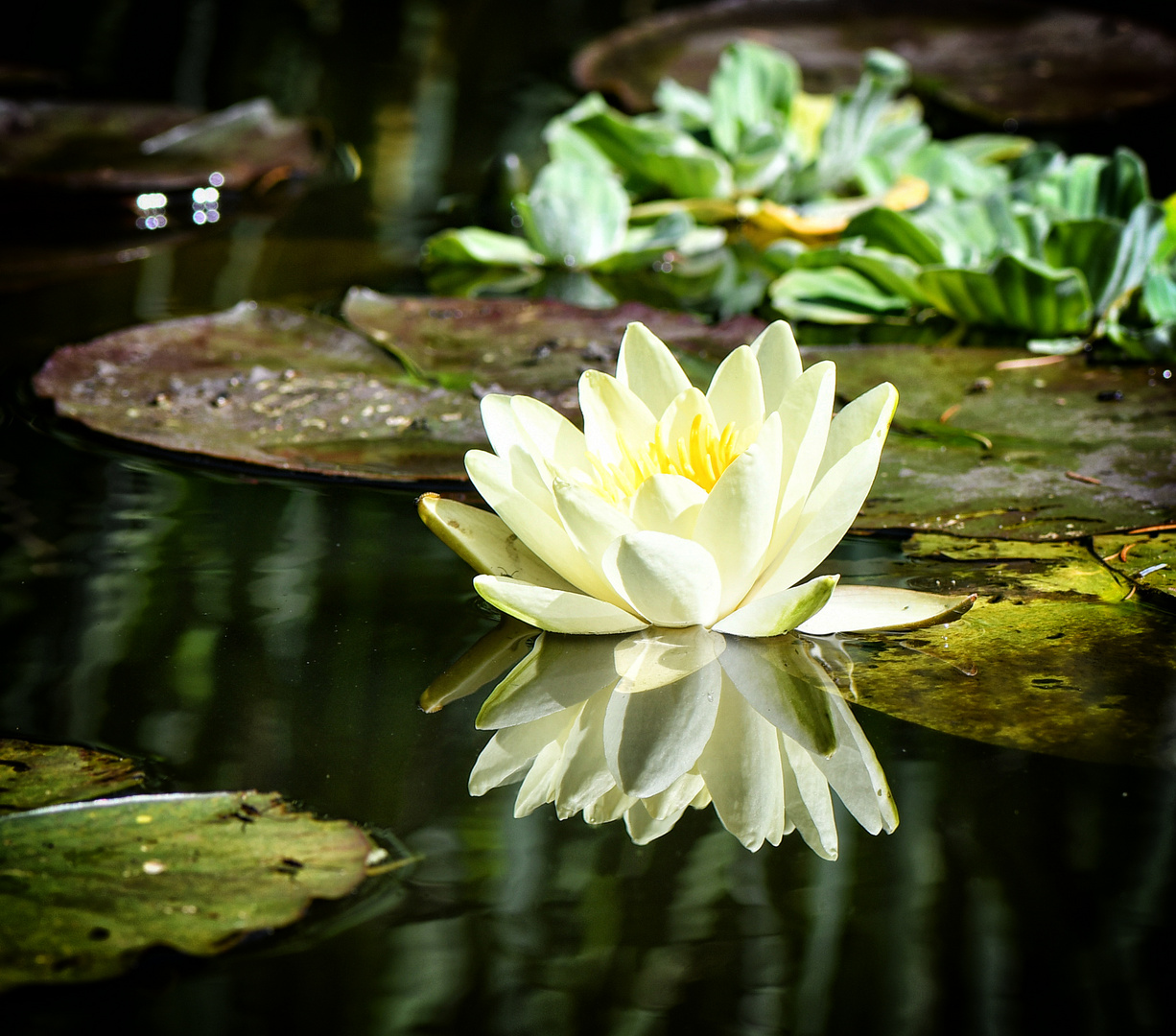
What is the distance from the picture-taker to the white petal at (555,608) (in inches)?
31.8

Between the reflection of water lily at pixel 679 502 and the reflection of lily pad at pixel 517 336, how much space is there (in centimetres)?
41

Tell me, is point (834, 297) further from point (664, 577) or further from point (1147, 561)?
point (664, 577)

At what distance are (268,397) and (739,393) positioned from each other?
65 cm

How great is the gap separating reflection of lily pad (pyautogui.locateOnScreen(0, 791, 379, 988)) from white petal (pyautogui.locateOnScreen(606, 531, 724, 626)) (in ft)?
0.82

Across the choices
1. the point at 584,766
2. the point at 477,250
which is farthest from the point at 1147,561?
the point at 477,250

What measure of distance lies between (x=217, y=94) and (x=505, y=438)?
2773 millimetres

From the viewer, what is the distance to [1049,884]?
2.04ft

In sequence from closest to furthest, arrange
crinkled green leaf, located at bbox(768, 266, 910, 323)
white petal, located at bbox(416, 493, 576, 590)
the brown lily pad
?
white petal, located at bbox(416, 493, 576, 590) → crinkled green leaf, located at bbox(768, 266, 910, 323) → the brown lily pad

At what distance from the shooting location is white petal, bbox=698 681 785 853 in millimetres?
669

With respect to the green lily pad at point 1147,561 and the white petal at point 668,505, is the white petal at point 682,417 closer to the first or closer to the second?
the white petal at point 668,505

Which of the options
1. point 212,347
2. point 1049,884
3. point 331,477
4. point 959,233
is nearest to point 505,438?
point 331,477

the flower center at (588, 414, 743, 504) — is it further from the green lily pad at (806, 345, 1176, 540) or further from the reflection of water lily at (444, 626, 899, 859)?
the green lily pad at (806, 345, 1176, 540)

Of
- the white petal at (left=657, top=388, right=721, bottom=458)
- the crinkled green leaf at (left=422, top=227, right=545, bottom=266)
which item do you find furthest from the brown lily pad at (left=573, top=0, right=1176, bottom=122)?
the white petal at (left=657, top=388, right=721, bottom=458)

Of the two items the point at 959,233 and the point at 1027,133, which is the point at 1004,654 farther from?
the point at 1027,133
